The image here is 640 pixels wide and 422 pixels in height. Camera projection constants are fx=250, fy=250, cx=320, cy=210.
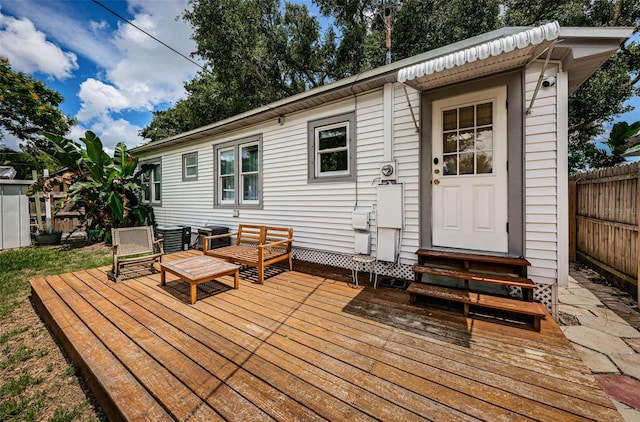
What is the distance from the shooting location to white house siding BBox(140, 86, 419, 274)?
160 inches

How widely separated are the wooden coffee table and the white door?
3200 millimetres

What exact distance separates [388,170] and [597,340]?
123 inches

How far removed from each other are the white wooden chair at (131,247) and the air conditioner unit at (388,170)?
4.24 meters

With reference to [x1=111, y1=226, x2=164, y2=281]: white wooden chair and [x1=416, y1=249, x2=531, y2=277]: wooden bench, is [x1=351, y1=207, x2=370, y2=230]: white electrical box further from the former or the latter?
[x1=111, y1=226, x2=164, y2=281]: white wooden chair

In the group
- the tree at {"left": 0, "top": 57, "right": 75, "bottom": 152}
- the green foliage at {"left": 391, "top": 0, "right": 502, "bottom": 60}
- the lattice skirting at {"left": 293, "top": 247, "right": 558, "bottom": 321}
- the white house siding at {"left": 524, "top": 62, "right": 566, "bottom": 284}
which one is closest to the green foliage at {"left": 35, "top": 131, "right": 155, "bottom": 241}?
the lattice skirting at {"left": 293, "top": 247, "right": 558, "bottom": 321}

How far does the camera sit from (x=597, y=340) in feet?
8.86

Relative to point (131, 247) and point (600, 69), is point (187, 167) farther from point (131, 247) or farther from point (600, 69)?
point (600, 69)

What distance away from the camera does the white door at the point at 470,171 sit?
3402mm

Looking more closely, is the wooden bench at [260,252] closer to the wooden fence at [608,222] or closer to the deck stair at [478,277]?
the deck stair at [478,277]

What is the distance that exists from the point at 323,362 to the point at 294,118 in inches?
186

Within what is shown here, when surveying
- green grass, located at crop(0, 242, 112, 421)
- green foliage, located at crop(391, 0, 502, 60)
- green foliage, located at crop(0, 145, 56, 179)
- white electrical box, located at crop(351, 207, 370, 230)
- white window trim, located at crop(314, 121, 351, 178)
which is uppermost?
green foliage, located at crop(391, 0, 502, 60)

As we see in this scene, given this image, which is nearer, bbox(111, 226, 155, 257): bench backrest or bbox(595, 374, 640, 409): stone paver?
bbox(595, 374, 640, 409): stone paver

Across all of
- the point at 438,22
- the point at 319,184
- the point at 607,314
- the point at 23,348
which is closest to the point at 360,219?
the point at 319,184

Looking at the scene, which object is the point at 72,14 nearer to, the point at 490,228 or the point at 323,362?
the point at 323,362
